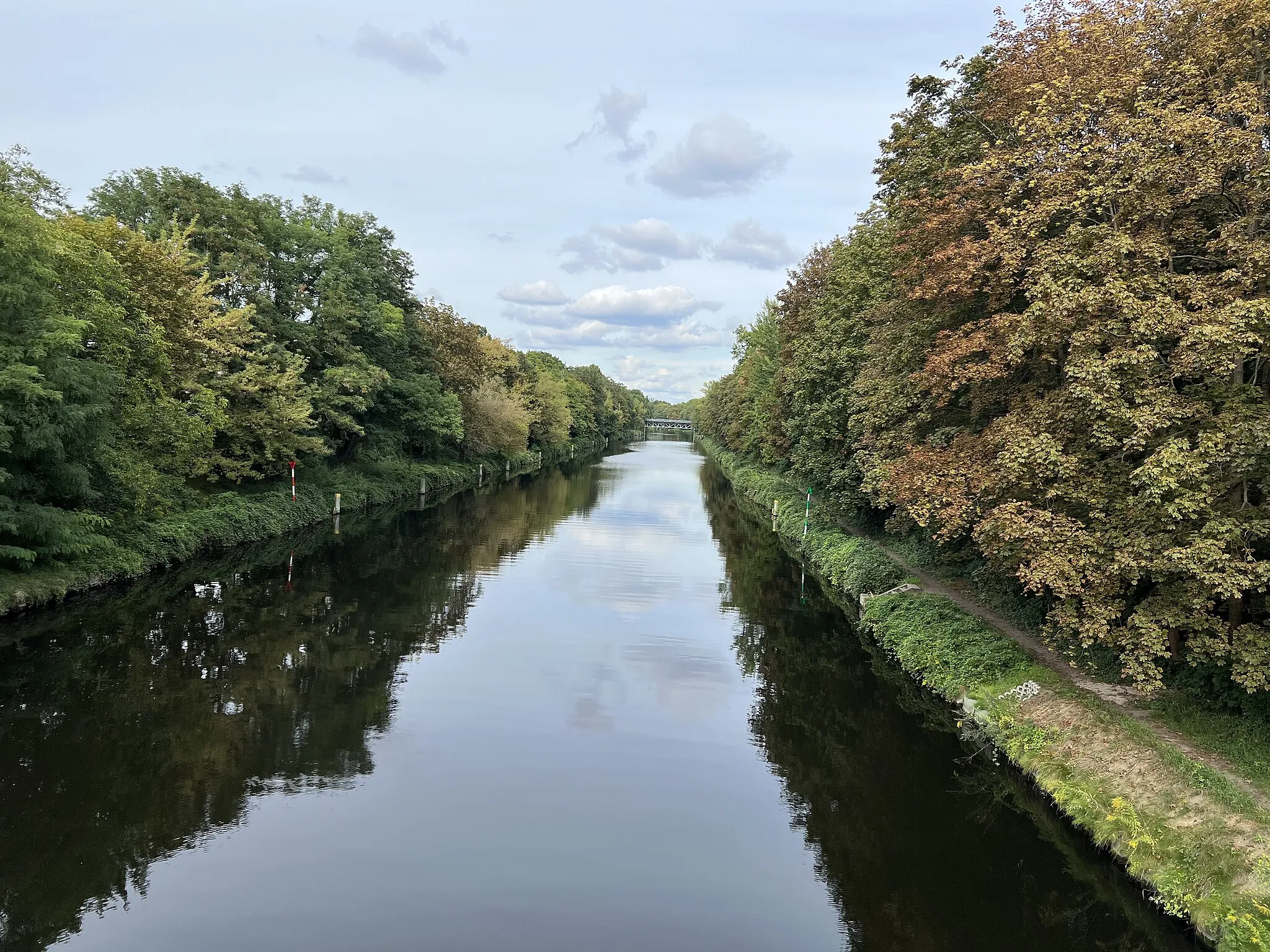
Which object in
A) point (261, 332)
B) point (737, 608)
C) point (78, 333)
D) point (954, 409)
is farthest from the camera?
point (261, 332)

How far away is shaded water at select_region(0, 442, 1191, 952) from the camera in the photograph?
8203 mm

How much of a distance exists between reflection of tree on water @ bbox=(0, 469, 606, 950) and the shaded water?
6 centimetres

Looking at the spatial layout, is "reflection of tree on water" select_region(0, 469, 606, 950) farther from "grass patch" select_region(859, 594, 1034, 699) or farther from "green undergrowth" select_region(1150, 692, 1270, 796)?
"green undergrowth" select_region(1150, 692, 1270, 796)

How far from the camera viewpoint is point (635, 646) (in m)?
17.9

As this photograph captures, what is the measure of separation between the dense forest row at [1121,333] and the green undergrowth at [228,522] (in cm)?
1877

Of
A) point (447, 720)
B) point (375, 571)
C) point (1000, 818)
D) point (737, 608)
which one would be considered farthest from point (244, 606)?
point (1000, 818)

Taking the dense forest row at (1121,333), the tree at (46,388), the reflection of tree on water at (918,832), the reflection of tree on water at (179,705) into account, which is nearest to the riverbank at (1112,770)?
the reflection of tree on water at (918,832)

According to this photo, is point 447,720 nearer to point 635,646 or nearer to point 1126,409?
point 635,646

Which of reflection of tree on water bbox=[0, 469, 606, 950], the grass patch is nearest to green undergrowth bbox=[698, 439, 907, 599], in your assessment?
the grass patch

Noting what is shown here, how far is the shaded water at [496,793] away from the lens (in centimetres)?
820

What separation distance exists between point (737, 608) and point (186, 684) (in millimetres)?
13565

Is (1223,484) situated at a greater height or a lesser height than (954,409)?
lesser

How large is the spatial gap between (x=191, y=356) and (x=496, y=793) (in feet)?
65.9

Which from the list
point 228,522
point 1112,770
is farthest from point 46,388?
point 1112,770
